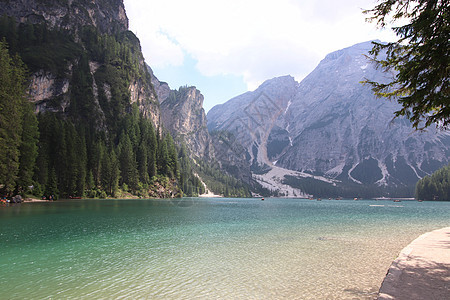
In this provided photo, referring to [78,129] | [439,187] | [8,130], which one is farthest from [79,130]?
[439,187]

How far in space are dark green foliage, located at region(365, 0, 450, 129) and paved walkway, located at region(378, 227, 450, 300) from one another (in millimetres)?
7540

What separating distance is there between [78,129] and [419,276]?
12115 centimetres

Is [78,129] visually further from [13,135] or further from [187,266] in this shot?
[187,266]

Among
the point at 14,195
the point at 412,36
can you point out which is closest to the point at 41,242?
the point at 412,36

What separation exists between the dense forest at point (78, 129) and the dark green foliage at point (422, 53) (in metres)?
65.2

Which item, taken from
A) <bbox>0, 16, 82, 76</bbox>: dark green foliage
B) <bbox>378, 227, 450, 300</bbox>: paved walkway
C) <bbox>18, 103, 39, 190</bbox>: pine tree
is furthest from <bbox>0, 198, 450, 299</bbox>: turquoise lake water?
<bbox>0, 16, 82, 76</bbox>: dark green foliage

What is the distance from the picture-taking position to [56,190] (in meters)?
78.2

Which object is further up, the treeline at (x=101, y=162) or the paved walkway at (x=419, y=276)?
the treeline at (x=101, y=162)

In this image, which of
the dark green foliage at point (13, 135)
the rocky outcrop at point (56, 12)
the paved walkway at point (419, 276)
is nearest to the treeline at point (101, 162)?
the dark green foliage at point (13, 135)

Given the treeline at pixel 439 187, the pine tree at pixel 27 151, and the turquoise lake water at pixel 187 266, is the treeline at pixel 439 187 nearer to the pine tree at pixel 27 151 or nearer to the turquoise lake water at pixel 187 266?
the turquoise lake water at pixel 187 266

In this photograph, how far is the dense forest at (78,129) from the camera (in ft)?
204

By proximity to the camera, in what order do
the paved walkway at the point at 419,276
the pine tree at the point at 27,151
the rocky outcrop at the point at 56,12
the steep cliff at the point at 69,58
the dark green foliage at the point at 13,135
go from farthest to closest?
the rocky outcrop at the point at 56,12, the steep cliff at the point at 69,58, the pine tree at the point at 27,151, the dark green foliage at the point at 13,135, the paved walkway at the point at 419,276

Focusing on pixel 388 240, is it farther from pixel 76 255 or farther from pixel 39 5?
pixel 39 5

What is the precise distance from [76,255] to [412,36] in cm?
2482
